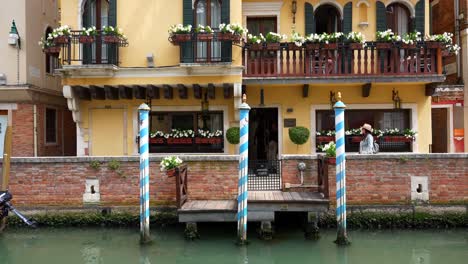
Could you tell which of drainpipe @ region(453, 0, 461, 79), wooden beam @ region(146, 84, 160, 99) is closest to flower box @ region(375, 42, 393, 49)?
drainpipe @ region(453, 0, 461, 79)

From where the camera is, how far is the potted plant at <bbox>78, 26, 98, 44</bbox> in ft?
34.3

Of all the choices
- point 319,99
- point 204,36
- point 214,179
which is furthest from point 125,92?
point 319,99

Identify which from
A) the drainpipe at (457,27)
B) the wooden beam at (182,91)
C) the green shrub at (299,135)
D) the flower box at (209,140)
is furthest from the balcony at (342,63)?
the drainpipe at (457,27)

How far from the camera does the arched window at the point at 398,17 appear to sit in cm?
1185

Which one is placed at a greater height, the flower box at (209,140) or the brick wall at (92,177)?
the flower box at (209,140)

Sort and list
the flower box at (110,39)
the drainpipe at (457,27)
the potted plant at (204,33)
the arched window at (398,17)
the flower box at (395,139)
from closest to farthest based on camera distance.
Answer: the potted plant at (204,33), the flower box at (110,39), the flower box at (395,139), the arched window at (398,17), the drainpipe at (457,27)

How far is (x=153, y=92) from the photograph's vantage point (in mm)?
11367

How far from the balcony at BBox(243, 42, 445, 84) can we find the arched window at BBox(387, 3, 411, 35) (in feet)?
3.45

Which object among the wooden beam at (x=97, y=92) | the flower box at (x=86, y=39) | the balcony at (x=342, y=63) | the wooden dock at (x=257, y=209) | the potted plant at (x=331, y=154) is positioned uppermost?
the flower box at (x=86, y=39)

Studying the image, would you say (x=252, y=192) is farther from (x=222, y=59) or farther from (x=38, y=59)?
(x=38, y=59)

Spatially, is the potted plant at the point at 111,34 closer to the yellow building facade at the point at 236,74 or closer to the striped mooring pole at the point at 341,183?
the yellow building facade at the point at 236,74

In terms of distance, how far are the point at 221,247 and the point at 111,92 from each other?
527cm

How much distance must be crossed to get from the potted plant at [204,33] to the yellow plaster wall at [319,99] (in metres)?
1.87

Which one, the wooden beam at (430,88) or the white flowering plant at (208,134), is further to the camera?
the white flowering plant at (208,134)
